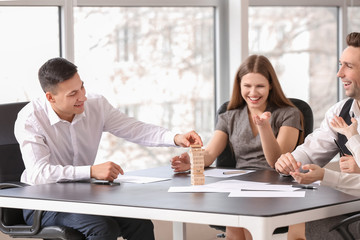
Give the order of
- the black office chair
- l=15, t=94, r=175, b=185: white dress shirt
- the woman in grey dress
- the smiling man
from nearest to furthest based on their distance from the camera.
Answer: the black office chair
l=15, t=94, r=175, b=185: white dress shirt
the smiling man
the woman in grey dress

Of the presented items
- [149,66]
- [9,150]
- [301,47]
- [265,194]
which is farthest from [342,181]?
[301,47]

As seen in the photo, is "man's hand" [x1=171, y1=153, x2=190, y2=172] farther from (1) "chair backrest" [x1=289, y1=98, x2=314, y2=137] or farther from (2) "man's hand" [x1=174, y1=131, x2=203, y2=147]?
(1) "chair backrest" [x1=289, y1=98, x2=314, y2=137]

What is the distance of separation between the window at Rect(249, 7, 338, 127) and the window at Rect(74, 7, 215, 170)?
53 centimetres

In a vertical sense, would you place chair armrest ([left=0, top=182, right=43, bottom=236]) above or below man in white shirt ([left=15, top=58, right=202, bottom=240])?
below

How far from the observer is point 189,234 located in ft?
17.1

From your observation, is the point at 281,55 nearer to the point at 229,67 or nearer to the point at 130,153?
the point at 229,67

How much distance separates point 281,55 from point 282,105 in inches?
81.1

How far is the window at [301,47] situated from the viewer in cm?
579

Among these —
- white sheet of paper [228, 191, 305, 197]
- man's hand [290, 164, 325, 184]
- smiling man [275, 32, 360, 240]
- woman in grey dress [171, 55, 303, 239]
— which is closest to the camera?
white sheet of paper [228, 191, 305, 197]

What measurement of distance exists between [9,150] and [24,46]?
3.60 ft

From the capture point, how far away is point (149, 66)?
512 centimetres

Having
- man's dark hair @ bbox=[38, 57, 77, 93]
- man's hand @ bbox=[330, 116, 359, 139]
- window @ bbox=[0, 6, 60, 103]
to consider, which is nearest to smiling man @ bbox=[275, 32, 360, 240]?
man's hand @ bbox=[330, 116, 359, 139]

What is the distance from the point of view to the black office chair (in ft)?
10.2

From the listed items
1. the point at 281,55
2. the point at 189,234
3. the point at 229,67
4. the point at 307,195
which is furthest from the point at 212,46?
the point at 307,195
